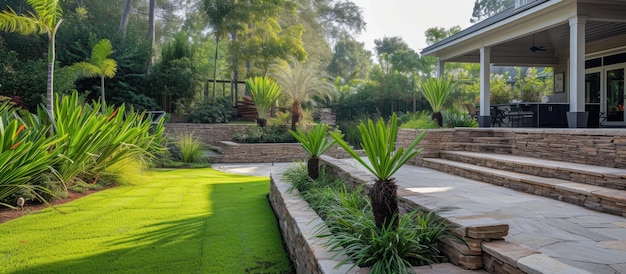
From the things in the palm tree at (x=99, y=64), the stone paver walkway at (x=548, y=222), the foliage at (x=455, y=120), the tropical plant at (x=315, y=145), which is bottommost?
the stone paver walkway at (x=548, y=222)

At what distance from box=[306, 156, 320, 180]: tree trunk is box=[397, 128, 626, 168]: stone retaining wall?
3.40 m

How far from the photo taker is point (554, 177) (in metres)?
4.97

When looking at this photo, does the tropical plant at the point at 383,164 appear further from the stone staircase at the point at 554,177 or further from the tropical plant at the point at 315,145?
the tropical plant at the point at 315,145

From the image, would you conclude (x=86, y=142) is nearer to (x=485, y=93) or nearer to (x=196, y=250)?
(x=196, y=250)

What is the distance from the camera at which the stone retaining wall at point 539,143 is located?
4.98 m

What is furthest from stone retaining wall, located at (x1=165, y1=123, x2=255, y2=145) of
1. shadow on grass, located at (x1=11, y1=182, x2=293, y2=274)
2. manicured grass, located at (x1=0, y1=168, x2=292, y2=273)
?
shadow on grass, located at (x1=11, y1=182, x2=293, y2=274)

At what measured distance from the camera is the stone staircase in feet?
12.6

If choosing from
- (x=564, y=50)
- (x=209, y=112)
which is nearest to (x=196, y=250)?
(x=209, y=112)

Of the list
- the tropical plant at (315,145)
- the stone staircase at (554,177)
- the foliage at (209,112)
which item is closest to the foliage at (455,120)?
the stone staircase at (554,177)

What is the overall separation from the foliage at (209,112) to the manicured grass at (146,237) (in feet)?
32.5

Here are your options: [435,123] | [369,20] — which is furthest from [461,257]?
[369,20]

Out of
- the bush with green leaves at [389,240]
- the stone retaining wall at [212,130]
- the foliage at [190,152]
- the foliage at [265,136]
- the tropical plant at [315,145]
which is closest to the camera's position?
the bush with green leaves at [389,240]

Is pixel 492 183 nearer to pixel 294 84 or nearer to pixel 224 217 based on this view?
pixel 224 217

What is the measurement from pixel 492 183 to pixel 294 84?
9366 millimetres
